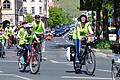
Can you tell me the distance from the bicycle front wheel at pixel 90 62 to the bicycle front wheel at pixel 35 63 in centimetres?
159

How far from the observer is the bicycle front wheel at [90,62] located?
51.2ft

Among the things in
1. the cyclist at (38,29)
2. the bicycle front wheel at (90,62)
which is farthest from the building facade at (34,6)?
the bicycle front wheel at (90,62)

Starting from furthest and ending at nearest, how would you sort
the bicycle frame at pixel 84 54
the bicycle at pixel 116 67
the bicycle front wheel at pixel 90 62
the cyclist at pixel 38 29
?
the cyclist at pixel 38 29, the bicycle frame at pixel 84 54, the bicycle front wheel at pixel 90 62, the bicycle at pixel 116 67

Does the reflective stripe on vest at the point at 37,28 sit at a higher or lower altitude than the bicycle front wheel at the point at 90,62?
higher

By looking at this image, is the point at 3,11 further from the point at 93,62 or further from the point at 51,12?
the point at 93,62

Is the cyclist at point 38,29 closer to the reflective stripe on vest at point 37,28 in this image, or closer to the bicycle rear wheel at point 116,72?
the reflective stripe on vest at point 37,28

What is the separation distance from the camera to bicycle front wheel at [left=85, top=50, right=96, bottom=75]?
1562 cm

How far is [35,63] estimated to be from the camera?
16.4 metres

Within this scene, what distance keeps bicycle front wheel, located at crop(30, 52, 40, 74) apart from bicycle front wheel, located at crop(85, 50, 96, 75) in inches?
62.6

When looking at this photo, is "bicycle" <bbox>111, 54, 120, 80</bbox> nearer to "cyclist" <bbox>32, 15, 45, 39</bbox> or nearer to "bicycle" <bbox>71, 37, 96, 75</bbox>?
"bicycle" <bbox>71, 37, 96, 75</bbox>

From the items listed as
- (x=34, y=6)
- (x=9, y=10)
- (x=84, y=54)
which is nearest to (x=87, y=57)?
(x=84, y=54)

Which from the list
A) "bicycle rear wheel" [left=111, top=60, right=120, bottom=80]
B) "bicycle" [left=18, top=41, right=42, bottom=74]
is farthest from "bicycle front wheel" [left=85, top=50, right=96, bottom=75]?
"bicycle rear wheel" [left=111, top=60, right=120, bottom=80]

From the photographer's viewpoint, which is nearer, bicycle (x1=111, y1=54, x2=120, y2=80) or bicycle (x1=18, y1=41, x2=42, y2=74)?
bicycle (x1=111, y1=54, x2=120, y2=80)

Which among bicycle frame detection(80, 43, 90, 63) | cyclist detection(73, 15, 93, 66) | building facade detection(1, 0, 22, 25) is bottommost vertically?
bicycle frame detection(80, 43, 90, 63)
